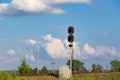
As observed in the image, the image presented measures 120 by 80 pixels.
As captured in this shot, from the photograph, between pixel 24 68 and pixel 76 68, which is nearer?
pixel 24 68

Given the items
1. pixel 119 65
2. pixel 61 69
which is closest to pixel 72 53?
pixel 61 69

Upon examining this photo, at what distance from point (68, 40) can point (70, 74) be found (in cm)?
644

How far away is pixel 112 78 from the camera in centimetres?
5453

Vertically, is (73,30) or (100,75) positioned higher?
(73,30)

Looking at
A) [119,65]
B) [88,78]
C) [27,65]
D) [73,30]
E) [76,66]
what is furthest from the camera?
[119,65]

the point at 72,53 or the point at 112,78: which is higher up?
the point at 72,53

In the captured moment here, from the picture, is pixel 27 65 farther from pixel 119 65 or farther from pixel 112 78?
pixel 119 65

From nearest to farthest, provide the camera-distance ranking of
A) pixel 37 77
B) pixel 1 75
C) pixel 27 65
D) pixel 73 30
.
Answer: pixel 1 75 → pixel 37 77 → pixel 73 30 → pixel 27 65

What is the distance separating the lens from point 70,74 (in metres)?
54.3

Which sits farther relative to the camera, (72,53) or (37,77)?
(72,53)

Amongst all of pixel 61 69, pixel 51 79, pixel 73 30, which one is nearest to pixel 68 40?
pixel 73 30

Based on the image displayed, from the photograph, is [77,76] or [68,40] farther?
[68,40]

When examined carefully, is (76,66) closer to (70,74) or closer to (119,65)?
(119,65)

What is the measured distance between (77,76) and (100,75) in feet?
12.1
